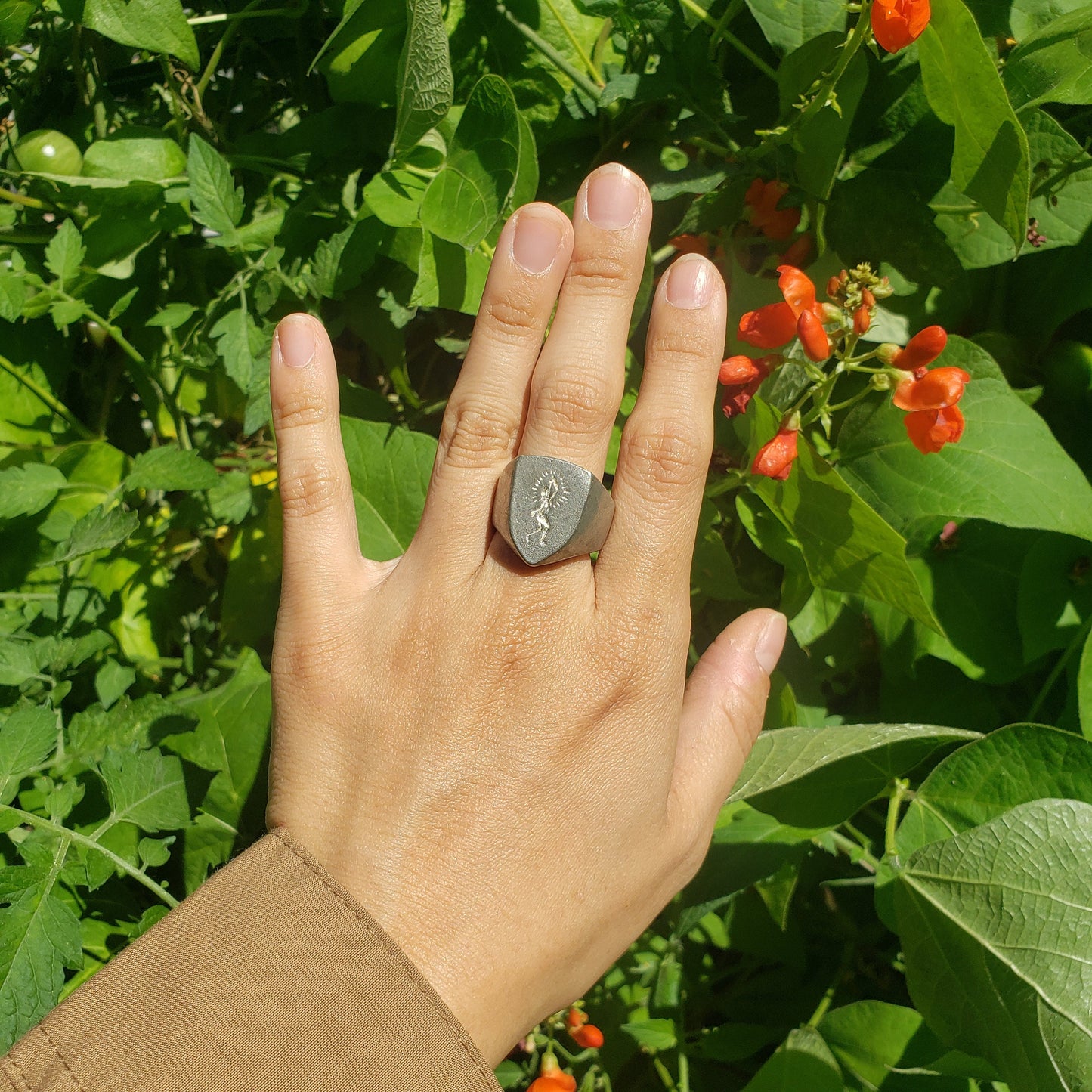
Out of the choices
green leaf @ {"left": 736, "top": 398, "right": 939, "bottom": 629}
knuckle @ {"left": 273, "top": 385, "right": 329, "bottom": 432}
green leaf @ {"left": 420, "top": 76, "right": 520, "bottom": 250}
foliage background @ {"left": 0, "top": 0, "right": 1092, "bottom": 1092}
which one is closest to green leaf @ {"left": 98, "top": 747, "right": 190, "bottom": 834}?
foliage background @ {"left": 0, "top": 0, "right": 1092, "bottom": 1092}

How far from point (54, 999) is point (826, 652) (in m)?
1.35

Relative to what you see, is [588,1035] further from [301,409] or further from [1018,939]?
[301,409]

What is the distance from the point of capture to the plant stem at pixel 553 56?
156cm

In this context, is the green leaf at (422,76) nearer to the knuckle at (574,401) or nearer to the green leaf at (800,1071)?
the knuckle at (574,401)

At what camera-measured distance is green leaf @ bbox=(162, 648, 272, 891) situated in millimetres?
1647

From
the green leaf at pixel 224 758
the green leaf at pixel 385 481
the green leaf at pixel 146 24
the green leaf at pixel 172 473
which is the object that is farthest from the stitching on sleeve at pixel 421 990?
the green leaf at pixel 146 24

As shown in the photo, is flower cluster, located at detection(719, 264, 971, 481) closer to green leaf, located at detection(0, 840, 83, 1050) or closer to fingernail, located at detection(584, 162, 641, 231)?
fingernail, located at detection(584, 162, 641, 231)

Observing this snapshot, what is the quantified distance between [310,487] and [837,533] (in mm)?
795

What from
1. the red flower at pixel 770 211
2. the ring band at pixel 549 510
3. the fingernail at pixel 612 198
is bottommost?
the ring band at pixel 549 510

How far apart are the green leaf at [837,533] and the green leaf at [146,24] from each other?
1.15 m

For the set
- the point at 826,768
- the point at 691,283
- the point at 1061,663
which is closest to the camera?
the point at 691,283

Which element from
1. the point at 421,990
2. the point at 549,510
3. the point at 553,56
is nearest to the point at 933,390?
the point at 549,510

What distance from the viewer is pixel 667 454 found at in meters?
1.28

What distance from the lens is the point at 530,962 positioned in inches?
45.6
